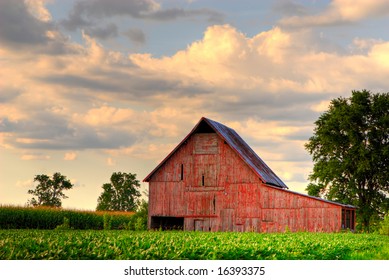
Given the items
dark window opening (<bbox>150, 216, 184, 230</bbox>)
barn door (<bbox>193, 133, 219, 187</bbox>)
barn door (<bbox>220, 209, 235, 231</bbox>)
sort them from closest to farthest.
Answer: barn door (<bbox>220, 209, 235, 231</bbox>) → barn door (<bbox>193, 133, 219, 187</bbox>) → dark window opening (<bbox>150, 216, 184, 230</bbox>)

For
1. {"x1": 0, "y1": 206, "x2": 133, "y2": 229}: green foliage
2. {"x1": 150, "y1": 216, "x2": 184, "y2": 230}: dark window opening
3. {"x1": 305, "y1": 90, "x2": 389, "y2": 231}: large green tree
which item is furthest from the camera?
{"x1": 305, "y1": 90, "x2": 389, "y2": 231}: large green tree

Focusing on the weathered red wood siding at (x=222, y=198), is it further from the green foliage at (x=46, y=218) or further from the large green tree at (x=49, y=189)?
the large green tree at (x=49, y=189)

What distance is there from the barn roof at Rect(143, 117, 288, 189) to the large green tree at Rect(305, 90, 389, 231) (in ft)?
24.4

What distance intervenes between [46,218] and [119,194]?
4848cm

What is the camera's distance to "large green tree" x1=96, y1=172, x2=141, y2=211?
3930 inches

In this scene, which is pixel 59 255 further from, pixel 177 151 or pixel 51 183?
pixel 51 183

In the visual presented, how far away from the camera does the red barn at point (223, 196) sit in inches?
1806

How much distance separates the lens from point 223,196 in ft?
157

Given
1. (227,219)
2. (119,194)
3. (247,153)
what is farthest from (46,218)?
(119,194)

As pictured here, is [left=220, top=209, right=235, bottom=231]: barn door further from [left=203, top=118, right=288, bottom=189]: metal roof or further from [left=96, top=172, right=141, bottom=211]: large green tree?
[left=96, top=172, right=141, bottom=211]: large green tree

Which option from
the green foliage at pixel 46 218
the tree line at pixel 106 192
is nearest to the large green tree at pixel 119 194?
the tree line at pixel 106 192

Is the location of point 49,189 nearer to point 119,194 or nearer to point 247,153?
point 119,194

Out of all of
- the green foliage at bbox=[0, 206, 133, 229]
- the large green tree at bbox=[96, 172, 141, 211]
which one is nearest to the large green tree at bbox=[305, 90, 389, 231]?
the green foliage at bbox=[0, 206, 133, 229]
